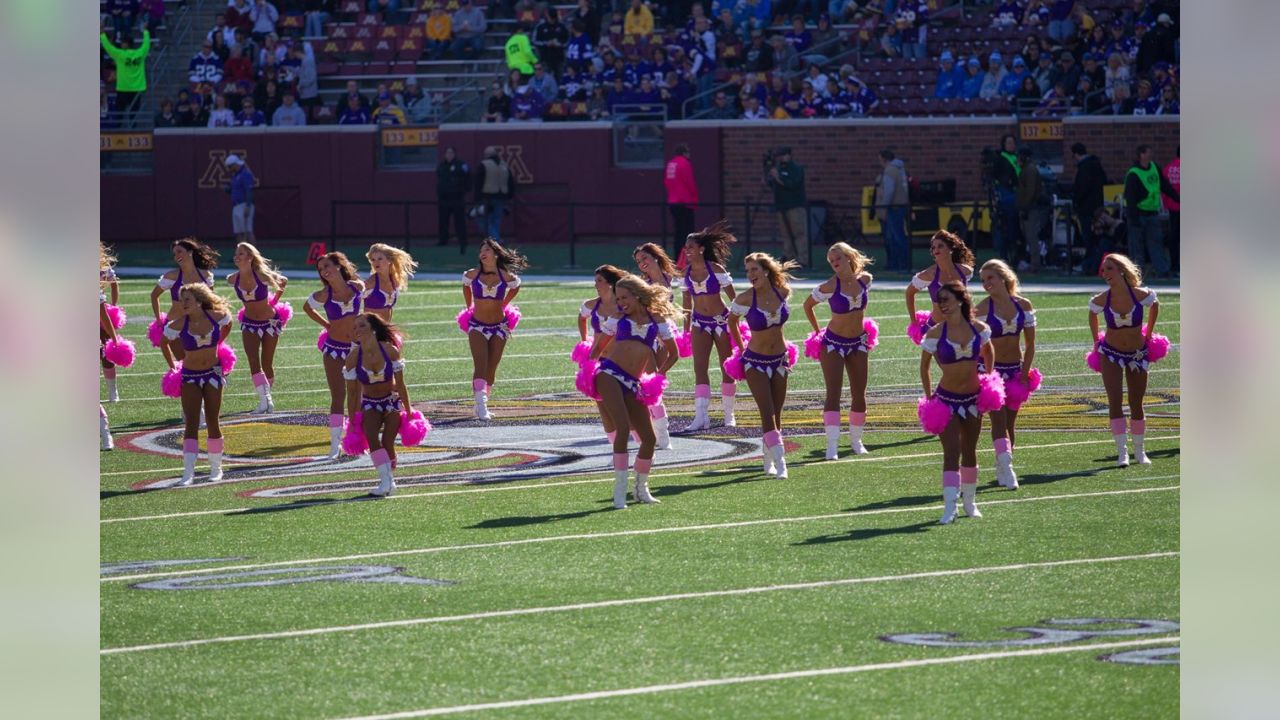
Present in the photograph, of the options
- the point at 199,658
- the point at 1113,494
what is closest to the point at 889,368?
the point at 1113,494

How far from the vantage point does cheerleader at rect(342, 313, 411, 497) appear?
11.5 meters

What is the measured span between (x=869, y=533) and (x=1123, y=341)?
140 inches

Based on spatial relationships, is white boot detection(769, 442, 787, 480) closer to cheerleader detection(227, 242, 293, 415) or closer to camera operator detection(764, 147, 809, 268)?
cheerleader detection(227, 242, 293, 415)

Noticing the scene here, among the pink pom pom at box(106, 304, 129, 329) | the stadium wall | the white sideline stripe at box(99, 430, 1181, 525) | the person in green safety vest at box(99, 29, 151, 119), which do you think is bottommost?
the white sideline stripe at box(99, 430, 1181, 525)

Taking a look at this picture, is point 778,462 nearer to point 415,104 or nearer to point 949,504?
point 949,504

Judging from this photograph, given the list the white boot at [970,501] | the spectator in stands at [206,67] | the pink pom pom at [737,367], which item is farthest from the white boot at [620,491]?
the spectator in stands at [206,67]

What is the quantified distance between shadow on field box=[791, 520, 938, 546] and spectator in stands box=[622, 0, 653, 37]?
26325 mm

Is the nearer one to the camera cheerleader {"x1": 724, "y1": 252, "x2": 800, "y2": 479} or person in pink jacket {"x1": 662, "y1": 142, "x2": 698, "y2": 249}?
cheerleader {"x1": 724, "y1": 252, "x2": 800, "y2": 479}

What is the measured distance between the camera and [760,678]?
22.2 ft

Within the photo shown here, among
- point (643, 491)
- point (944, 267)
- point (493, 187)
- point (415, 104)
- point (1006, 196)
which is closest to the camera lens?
point (643, 491)

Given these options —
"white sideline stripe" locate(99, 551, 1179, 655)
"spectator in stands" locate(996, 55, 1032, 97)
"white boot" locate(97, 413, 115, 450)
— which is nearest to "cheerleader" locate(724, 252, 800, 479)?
"white sideline stripe" locate(99, 551, 1179, 655)

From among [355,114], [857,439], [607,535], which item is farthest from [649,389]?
[355,114]
